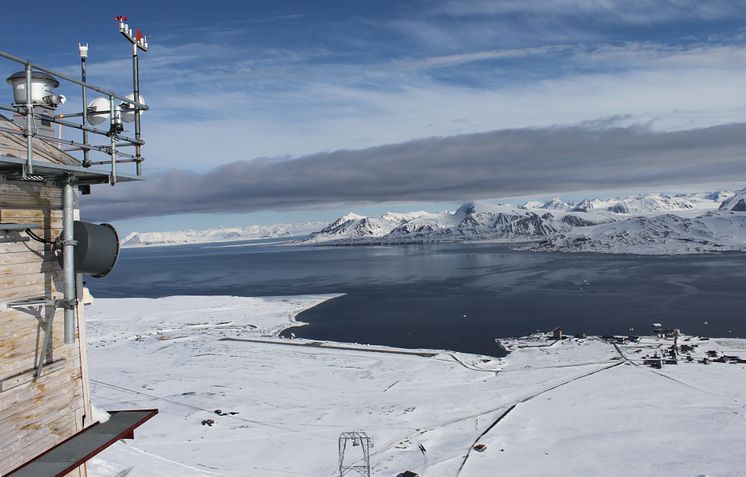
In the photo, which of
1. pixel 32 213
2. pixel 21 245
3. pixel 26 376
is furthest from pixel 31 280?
pixel 26 376

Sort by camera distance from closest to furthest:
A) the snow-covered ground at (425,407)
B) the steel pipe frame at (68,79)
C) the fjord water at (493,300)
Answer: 1. the steel pipe frame at (68,79)
2. the snow-covered ground at (425,407)
3. the fjord water at (493,300)

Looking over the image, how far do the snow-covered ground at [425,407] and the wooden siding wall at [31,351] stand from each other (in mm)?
8849

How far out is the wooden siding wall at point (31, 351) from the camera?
743 centimetres

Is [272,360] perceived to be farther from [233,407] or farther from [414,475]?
[414,475]

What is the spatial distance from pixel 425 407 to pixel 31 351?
2779 centimetres

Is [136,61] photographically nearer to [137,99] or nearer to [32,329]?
[137,99]

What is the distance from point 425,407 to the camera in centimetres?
3238

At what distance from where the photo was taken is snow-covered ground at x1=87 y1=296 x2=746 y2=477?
77.2 ft

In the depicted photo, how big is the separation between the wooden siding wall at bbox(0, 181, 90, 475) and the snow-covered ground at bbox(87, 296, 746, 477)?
8849mm

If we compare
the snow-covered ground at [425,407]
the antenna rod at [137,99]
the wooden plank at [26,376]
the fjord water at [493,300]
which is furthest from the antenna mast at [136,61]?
the fjord water at [493,300]

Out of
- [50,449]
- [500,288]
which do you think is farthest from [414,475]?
[500,288]

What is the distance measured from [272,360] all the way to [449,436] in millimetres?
23206

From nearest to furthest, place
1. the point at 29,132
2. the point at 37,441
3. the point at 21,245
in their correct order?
the point at 29,132 < the point at 21,245 < the point at 37,441

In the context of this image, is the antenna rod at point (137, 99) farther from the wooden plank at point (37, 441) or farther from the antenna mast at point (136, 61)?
the wooden plank at point (37, 441)
